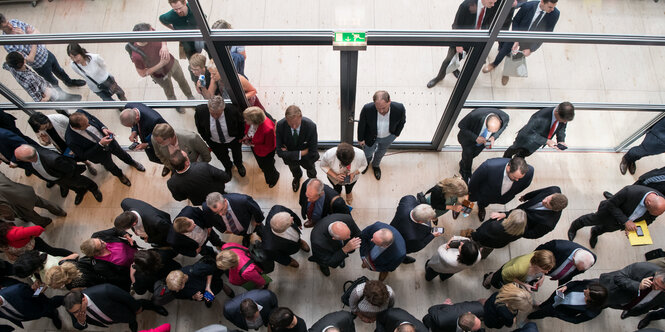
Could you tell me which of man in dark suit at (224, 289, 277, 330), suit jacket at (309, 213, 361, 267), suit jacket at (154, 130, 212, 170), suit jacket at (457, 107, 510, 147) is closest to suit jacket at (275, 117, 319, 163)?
suit jacket at (154, 130, 212, 170)

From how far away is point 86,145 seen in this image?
503 cm

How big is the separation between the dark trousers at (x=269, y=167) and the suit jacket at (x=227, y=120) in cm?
43

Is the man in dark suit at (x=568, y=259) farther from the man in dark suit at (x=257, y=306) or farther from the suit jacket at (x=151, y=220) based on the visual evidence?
the suit jacket at (x=151, y=220)

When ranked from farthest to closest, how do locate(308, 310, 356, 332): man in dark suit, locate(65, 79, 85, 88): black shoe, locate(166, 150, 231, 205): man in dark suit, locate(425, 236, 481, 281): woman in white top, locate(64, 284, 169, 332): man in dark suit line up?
locate(65, 79, 85, 88): black shoe
locate(166, 150, 231, 205): man in dark suit
locate(425, 236, 481, 281): woman in white top
locate(64, 284, 169, 332): man in dark suit
locate(308, 310, 356, 332): man in dark suit

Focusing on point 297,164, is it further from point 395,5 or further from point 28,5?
point 28,5

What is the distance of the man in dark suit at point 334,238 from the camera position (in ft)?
13.0

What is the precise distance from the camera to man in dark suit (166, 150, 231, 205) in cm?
436

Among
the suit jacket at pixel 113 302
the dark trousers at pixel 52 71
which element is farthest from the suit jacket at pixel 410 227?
the dark trousers at pixel 52 71

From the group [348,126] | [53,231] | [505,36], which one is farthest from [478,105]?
[53,231]

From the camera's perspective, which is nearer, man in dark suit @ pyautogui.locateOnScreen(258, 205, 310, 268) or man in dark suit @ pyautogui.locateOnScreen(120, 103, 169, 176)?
man in dark suit @ pyautogui.locateOnScreen(258, 205, 310, 268)

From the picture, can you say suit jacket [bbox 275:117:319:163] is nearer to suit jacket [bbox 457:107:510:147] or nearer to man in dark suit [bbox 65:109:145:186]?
suit jacket [bbox 457:107:510:147]

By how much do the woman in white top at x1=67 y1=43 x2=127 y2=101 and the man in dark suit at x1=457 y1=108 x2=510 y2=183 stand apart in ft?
15.3

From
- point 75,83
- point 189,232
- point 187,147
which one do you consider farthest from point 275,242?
point 75,83

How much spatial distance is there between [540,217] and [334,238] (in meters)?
2.24
